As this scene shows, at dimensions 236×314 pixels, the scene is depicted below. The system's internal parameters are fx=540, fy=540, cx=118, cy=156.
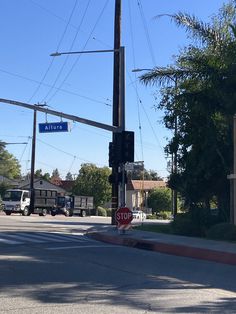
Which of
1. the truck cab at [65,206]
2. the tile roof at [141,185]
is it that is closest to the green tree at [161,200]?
the tile roof at [141,185]

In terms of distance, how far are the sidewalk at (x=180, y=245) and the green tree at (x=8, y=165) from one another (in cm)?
10726

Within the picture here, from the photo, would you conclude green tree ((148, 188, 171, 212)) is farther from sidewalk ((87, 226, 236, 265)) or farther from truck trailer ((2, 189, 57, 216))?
sidewalk ((87, 226, 236, 265))

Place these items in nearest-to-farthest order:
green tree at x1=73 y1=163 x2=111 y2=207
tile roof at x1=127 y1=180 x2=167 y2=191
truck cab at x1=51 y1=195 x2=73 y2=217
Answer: truck cab at x1=51 y1=195 x2=73 y2=217 < green tree at x1=73 y1=163 x2=111 y2=207 < tile roof at x1=127 y1=180 x2=167 y2=191

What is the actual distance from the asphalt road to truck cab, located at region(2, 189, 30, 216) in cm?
3612

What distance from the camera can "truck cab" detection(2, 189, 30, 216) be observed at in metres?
52.8

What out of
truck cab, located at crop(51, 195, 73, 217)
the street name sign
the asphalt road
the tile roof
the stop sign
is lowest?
the asphalt road

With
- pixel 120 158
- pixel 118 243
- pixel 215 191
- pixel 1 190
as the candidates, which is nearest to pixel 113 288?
pixel 118 243

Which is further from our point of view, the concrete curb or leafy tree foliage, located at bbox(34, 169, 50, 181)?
leafy tree foliage, located at bbox(34, 169, 50, 181)

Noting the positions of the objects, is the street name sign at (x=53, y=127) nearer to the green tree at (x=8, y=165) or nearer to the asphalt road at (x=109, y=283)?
the asphalt road at (x=109, y=283)

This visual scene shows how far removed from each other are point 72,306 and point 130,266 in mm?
5345

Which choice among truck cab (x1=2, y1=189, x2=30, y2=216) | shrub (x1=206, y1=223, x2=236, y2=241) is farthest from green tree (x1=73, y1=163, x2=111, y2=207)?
shrub (x1=206, y1=223, x2=236, y2=241)

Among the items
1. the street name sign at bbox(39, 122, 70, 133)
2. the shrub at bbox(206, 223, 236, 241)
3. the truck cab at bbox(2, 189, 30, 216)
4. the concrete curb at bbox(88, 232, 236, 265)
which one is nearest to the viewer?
the concrete curb at bbox(88, 232, 236, 265)

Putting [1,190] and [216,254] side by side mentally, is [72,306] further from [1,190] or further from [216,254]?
[1,190]

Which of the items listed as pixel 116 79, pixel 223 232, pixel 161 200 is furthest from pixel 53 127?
pixel 161 200
